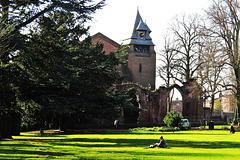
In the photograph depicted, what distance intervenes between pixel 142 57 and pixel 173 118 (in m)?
37.6

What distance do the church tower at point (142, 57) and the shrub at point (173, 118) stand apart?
34376mm

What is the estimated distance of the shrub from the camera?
33.9 m

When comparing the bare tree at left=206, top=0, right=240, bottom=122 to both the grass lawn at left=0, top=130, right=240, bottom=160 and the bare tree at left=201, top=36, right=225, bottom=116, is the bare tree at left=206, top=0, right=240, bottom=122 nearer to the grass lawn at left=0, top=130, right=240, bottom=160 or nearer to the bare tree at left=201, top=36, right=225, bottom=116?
the bare tree at left=201, top=36, right=225, bottom=116

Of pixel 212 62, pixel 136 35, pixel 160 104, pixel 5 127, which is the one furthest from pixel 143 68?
pixel 5 127

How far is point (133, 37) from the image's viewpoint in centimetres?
7231

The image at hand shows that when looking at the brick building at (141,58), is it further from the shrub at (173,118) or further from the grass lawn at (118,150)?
the grass lawn at (118,150)

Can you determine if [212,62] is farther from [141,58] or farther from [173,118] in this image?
[141,58]

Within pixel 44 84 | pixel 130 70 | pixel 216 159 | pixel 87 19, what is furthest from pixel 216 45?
pixel 130 70

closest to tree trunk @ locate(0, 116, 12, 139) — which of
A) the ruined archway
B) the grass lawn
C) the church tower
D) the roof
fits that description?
the grass lawn

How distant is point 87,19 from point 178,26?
33202mm

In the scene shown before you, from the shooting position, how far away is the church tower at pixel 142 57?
228 ft

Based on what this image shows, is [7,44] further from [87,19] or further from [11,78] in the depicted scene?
[87,19]

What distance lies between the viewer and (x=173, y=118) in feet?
111

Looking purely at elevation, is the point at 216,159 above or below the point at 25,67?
below
